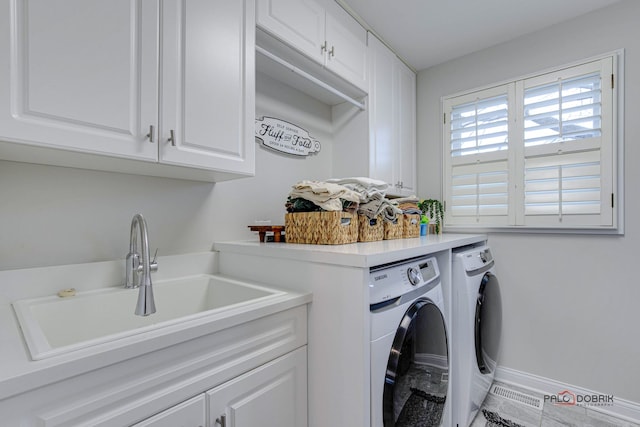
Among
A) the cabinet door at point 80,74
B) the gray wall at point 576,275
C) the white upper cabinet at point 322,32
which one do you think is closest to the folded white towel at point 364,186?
the white upper cabinet at point 322,32

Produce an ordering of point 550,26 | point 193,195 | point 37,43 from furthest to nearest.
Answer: point 550,26, point 193,195, point 37,43

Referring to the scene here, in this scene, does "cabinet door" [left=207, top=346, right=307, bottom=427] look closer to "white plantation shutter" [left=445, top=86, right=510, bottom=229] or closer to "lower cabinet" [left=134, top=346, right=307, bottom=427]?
"lower cabinet" [left=134, top=346, right=307, bottom=427]

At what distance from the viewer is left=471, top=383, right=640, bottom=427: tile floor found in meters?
1.80

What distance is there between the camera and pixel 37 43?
822 mm

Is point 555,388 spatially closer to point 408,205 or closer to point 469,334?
point 469,334

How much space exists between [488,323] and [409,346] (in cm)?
105

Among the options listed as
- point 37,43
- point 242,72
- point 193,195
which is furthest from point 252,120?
point 37,43

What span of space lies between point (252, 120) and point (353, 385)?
1.13m

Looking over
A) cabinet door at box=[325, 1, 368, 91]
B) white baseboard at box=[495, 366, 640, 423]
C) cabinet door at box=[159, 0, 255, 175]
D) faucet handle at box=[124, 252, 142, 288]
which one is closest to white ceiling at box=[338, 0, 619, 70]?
cabinet door at box=[325, 1, 368, 91]

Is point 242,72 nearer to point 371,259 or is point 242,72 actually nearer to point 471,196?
point 371,259

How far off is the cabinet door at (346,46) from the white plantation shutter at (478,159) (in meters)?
0.97

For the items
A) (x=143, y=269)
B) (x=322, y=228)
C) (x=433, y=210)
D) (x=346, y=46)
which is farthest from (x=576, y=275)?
(x=143, y=269)

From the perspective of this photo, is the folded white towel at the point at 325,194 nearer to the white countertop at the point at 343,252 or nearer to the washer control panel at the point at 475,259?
the white countertop at the point at 343,252

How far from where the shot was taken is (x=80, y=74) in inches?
35.1
